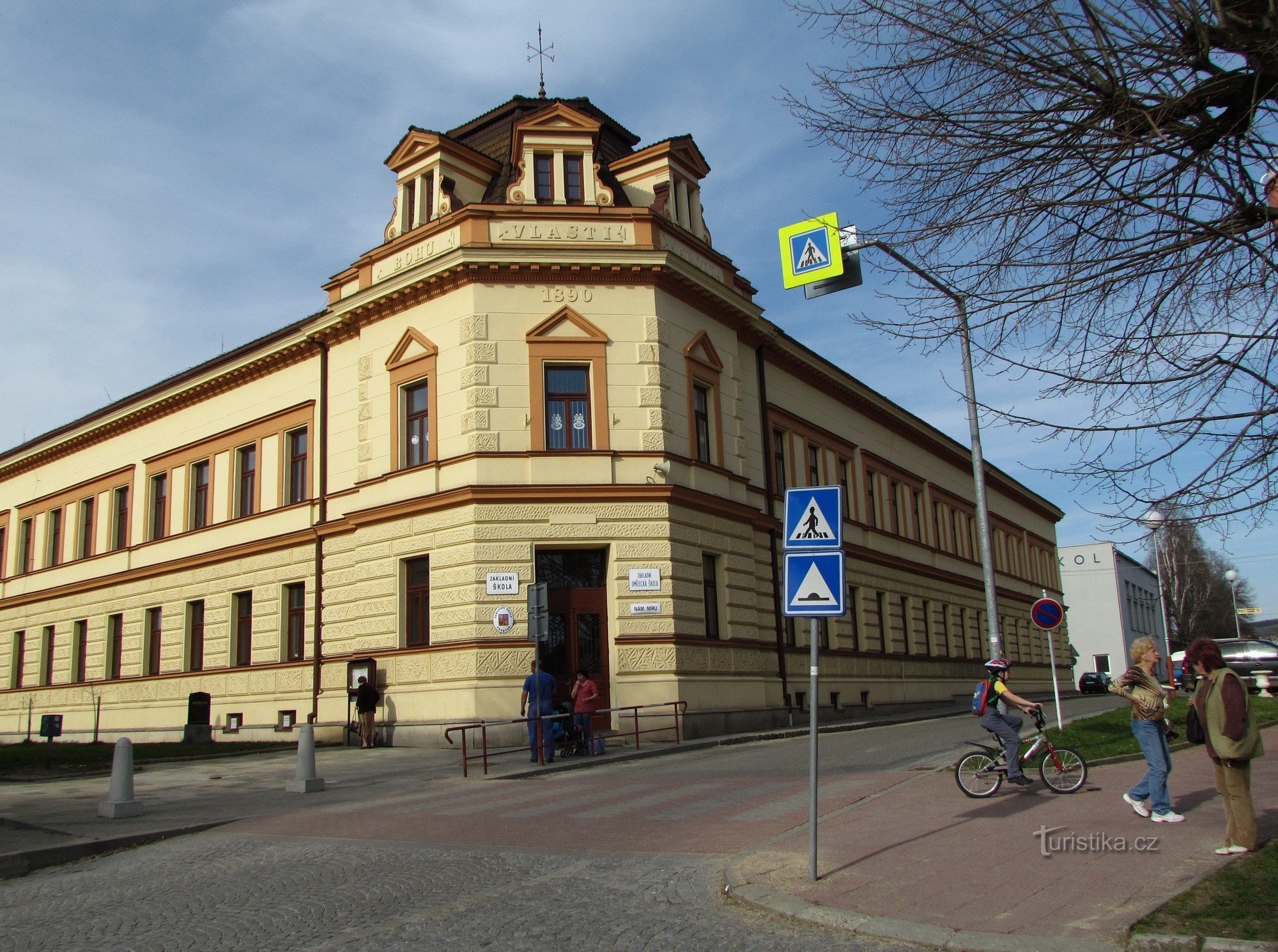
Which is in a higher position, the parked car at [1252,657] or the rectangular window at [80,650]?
the rectangular window at [80,650]

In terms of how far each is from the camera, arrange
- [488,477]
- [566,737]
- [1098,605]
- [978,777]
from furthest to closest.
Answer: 1. [1098,605]
2. [488,477]
3. [566,737]
4. [978,777]

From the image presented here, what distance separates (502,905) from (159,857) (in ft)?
16.6

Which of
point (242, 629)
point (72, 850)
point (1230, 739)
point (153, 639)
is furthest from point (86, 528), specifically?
point (1230, 739)

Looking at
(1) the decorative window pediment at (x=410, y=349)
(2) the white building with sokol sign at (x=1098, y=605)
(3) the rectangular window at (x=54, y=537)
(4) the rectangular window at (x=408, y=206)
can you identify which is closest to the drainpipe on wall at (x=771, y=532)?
(1) the decorative window pediment at (x=410, y=349)

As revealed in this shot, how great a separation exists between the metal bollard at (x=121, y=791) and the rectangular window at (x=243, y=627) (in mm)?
16157

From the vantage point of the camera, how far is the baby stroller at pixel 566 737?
63.1 feet

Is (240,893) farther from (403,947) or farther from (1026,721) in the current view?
(1026,721)

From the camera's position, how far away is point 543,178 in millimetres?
25297

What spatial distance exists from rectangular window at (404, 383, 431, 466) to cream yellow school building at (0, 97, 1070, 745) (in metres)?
0.06

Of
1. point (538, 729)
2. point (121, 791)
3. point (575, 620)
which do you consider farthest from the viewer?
point (575, 620)

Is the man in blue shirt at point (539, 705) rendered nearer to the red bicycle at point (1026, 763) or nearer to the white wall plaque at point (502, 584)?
the white wall plaque at point (502, 584)

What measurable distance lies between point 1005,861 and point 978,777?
3.08m

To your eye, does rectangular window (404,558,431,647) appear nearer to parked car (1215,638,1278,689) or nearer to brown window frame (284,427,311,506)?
brown window frame (284,427,311,506)

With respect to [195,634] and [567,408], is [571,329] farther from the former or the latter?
[195,634]
